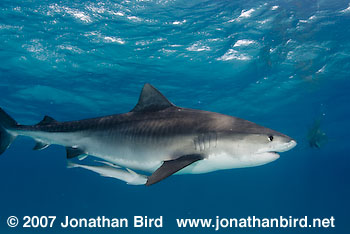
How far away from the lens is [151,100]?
416 cm

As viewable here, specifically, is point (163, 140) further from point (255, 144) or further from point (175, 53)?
point (175, 53)

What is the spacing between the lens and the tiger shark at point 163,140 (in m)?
3.13

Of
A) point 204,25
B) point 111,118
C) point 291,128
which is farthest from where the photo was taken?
point 291,128

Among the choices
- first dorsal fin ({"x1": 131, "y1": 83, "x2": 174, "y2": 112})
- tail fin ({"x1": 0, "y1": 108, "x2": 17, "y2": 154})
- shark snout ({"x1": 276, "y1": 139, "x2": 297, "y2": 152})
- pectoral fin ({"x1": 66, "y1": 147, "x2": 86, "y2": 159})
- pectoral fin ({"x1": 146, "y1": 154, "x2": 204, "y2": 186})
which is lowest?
pectoral fin ({"x1": 146, "y1": 154, "x2": 204, "y2": 186})

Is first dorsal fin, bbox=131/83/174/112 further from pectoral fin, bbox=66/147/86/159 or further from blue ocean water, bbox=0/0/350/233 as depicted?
blue ocean water, bbox=0/0/350/233

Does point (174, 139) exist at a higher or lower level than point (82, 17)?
lower

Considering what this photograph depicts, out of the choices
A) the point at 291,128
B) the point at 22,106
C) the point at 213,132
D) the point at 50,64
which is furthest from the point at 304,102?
the point at 22,106

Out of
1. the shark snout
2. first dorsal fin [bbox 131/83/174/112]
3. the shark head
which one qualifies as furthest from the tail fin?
the shark snout

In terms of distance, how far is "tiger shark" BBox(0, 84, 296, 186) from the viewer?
123 inches

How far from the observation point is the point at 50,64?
50.6 ft

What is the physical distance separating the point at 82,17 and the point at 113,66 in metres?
4.74

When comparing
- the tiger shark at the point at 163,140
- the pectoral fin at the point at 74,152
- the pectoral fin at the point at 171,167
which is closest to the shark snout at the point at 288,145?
the tiger shark at the point at 163,140

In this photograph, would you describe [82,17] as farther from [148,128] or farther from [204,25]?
[148,128]

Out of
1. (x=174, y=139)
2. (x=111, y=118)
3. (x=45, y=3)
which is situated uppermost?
(x=45, y=3)
